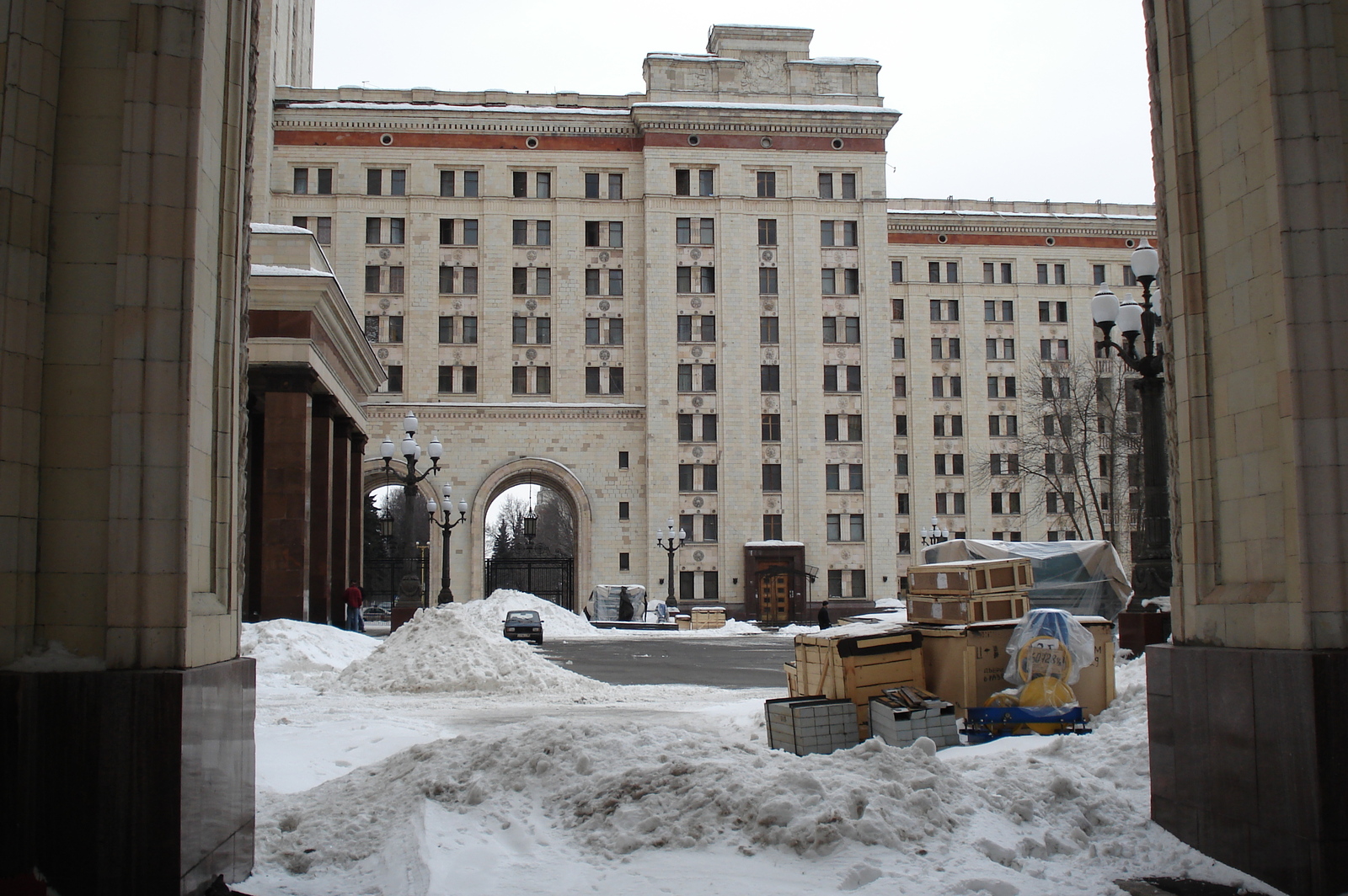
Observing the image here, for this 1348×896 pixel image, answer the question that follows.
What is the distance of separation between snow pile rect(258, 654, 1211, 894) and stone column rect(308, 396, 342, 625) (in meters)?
22.2

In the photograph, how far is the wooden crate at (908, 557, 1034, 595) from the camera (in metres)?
12.5

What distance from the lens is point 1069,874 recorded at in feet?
21.5

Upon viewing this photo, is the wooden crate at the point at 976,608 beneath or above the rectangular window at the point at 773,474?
beneath

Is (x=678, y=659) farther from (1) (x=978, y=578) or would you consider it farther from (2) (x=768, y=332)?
(2) (x=768, y=332)

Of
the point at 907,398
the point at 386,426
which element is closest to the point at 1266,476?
the point at 386,426

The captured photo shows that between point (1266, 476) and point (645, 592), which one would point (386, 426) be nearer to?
point (645, 592)

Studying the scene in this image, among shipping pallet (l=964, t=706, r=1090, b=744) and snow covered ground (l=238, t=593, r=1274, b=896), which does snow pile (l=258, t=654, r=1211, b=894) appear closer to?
snow covered ground (l=238, t=593, r=1274, b=896)

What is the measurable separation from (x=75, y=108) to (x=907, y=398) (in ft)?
223

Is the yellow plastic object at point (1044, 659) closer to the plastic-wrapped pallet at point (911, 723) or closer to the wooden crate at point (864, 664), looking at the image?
the wooden crate at point (864, 664)

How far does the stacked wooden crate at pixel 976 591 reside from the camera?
40.9 feet

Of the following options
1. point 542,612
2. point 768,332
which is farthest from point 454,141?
point 542,612

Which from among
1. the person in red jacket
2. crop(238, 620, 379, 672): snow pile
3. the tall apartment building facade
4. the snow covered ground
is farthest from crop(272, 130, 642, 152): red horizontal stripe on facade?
the snow covered ground

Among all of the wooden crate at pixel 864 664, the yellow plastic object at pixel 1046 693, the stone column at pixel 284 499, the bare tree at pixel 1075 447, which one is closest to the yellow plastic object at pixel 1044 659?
the yellow plastic object at pixel 1046 693

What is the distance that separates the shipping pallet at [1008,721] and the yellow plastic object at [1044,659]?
540 mm
